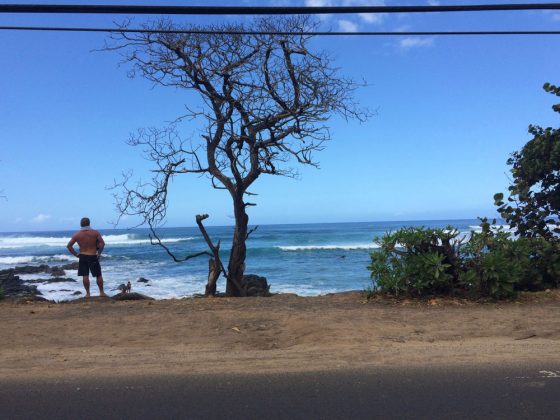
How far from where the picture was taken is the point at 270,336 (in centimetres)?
682

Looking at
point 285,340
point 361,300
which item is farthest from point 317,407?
point 361,300

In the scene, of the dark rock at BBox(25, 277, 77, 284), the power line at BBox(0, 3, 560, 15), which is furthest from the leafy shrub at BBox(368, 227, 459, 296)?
the dark rock at BBox(25, 277, 77, 284)

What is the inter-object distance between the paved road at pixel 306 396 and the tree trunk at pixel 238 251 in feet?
19.6

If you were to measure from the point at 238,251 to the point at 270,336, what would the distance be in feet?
14.5

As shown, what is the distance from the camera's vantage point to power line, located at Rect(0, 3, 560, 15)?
19.3 ft

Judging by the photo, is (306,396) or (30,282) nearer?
(306,396)

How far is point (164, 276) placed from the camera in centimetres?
2331

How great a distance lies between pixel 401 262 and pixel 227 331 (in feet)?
12.1

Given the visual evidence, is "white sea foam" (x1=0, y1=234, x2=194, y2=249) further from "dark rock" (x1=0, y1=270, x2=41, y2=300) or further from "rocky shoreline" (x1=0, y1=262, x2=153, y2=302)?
"dark rock" (x1=0, y1=270, x2=41, y2=300)

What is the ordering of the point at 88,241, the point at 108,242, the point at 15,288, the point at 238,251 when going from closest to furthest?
the point at 88,241 → the point at 238,251 → the point at 15,288 → the point at 108,242

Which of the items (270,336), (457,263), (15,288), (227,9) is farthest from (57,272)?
(227,9)

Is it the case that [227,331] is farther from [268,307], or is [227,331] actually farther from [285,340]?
[268,307]

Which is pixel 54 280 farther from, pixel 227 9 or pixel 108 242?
pixel 108 242

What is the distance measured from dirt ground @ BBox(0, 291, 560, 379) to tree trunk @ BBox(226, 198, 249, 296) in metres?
2.08
